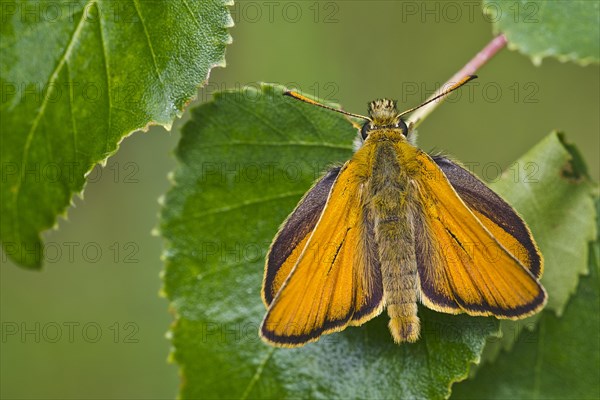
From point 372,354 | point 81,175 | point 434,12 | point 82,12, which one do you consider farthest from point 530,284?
point 434,12

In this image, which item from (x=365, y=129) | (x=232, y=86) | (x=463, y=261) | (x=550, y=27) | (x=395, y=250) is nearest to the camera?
(x=550, y=27)

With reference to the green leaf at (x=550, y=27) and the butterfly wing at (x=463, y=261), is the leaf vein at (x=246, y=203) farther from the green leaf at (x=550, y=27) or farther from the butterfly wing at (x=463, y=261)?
the green leaf at (x=550, y=27)

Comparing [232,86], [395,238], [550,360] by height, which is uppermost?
[232,86]

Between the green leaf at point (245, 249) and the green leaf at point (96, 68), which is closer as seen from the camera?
the green leaf at point (96, 68)

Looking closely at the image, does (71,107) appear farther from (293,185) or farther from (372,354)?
(372,354)

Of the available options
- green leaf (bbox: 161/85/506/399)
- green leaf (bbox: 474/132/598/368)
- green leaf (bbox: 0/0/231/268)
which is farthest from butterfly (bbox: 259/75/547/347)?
green leaf (bbox: 0/0/231/268)

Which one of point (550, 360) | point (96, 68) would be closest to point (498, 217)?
point (550, 360)

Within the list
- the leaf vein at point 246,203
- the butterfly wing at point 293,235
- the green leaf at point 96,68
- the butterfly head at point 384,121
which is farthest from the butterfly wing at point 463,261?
the green leaf at point 96,68

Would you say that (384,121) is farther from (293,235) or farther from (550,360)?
(550,360)

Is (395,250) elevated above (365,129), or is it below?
below
